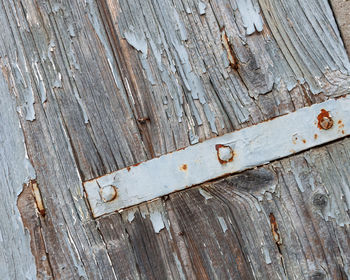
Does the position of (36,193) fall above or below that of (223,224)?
above

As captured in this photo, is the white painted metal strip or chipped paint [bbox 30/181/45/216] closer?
the white painted metal strip

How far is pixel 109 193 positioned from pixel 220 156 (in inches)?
9.5

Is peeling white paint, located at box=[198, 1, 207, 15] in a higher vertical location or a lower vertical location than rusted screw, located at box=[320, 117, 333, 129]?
higher

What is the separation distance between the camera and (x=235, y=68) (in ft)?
3.19

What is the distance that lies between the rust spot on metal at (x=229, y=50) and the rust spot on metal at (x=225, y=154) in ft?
0.56

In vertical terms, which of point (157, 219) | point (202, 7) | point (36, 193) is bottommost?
point (157, 219)

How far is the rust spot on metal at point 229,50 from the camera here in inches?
38.3

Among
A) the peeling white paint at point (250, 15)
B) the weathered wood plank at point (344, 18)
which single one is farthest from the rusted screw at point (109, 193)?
the weathered wood plank at point (344, 18)

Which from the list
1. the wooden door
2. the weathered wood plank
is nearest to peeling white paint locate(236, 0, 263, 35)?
the wooden door

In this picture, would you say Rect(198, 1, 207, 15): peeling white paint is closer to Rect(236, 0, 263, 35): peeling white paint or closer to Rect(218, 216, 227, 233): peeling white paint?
Rect(236, 0, 263, 35): peeling white paint

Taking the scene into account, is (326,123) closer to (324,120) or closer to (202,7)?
(324,120)

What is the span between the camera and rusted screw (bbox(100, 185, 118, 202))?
974 mm

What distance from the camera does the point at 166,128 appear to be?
99 centimetres

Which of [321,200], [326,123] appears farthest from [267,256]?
[326,123]
